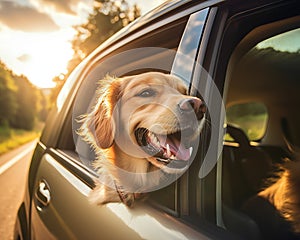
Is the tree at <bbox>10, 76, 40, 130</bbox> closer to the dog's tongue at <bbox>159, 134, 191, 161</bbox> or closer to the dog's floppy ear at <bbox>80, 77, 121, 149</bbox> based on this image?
the dog's floppy ear at <bbox>80, 77, 121, 149</bbox>

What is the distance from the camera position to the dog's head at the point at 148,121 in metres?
1.68

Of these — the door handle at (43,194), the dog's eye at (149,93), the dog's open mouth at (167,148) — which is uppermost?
the dog's eye at (149,93)

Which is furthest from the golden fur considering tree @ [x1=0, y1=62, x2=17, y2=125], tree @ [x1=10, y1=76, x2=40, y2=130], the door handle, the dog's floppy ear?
tree @ [x1=10, y1=76, x2=40, y2=130]

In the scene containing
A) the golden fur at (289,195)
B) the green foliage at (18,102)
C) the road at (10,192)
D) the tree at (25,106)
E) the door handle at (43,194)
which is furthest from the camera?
the tree at (25,106)

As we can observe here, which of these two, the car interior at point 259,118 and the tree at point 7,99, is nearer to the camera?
the car interior at point 259,118

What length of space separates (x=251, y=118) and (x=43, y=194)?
8.61 feet

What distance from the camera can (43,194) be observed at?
2.71 m

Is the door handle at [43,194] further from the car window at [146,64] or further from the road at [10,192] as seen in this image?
the road at [10,192]

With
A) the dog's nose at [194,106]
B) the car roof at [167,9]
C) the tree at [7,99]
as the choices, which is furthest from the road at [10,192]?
the tree at [7,99]

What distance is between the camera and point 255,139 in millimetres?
4426

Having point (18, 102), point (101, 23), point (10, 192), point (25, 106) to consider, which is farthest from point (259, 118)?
point (25, 106)

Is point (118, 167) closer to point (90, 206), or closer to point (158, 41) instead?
point (90, 206)

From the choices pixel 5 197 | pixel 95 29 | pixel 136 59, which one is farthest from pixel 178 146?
pixel 5 197

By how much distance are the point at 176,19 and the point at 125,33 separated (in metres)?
0.55
